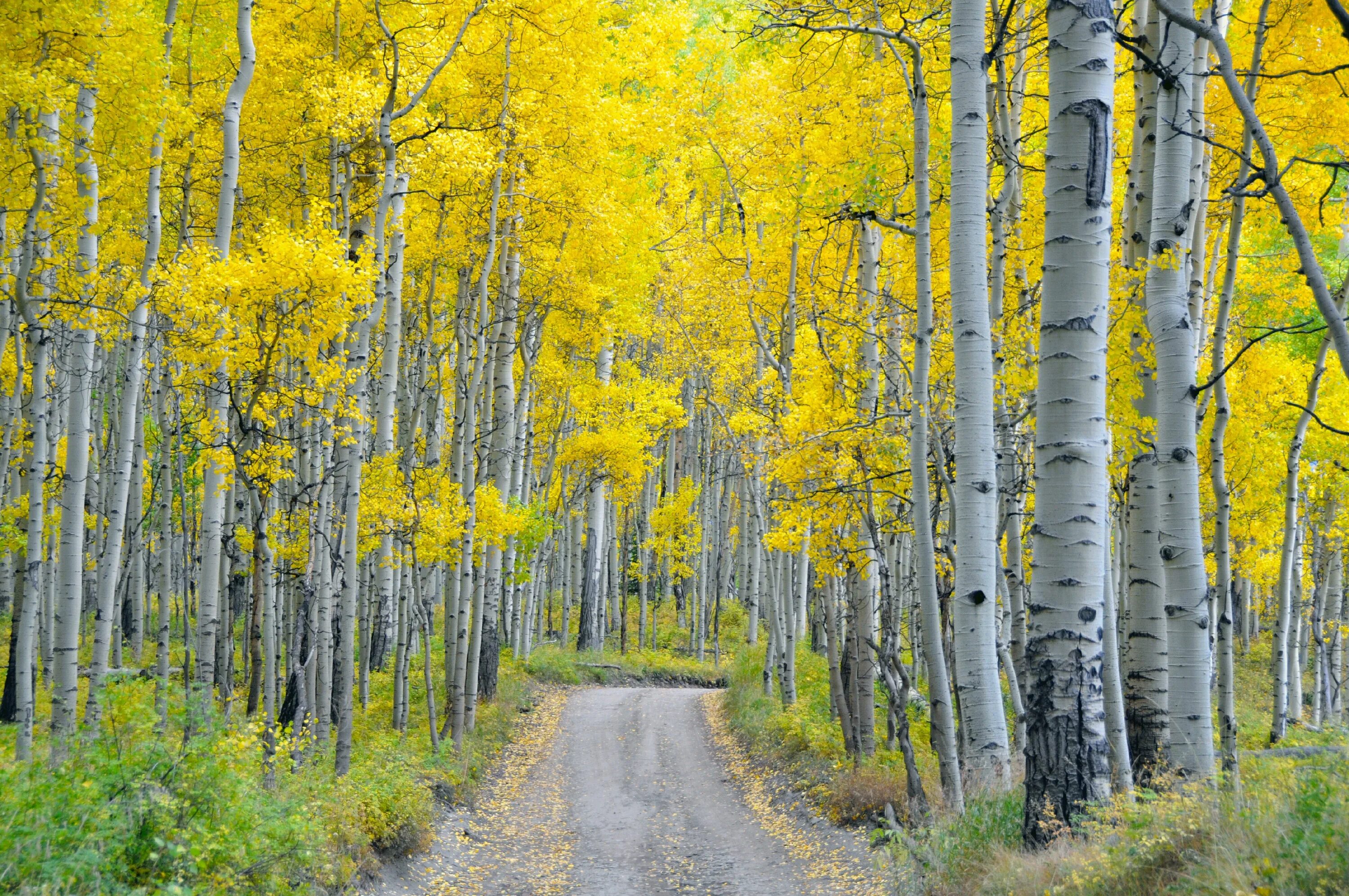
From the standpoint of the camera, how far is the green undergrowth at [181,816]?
13.0ft

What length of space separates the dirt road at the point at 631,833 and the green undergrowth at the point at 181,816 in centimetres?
71

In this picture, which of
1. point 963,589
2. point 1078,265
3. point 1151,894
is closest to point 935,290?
point 963,589

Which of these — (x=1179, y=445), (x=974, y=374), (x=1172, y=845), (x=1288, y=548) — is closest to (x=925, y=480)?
(x=974, y=374)

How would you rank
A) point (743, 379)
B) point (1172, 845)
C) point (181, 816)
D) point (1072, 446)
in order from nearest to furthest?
1. point (1172, 845)
2. point (1072, 446)
3. point (181, 816)
4. point (743, 379)

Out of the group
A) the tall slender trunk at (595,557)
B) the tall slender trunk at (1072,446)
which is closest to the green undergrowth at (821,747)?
the tall slender trunk at (1072,446)

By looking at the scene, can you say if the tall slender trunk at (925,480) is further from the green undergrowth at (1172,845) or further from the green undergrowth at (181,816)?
the green undergrowth at (181,816)

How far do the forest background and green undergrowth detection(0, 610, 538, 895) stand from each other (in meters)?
0.04

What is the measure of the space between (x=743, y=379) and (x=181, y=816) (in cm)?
1267

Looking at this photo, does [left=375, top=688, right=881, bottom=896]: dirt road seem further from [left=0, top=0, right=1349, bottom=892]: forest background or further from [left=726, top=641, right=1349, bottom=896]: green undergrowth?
[left=726, top=641, right=1349, bottom=896]: green undergrowth

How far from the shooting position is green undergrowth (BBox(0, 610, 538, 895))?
3963mm

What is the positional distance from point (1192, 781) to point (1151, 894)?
1167 millimetres

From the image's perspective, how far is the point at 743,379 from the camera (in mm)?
16438

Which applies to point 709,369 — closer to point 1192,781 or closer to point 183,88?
point 183,88

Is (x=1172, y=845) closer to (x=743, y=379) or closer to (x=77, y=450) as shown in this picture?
(x=77, y=450)
